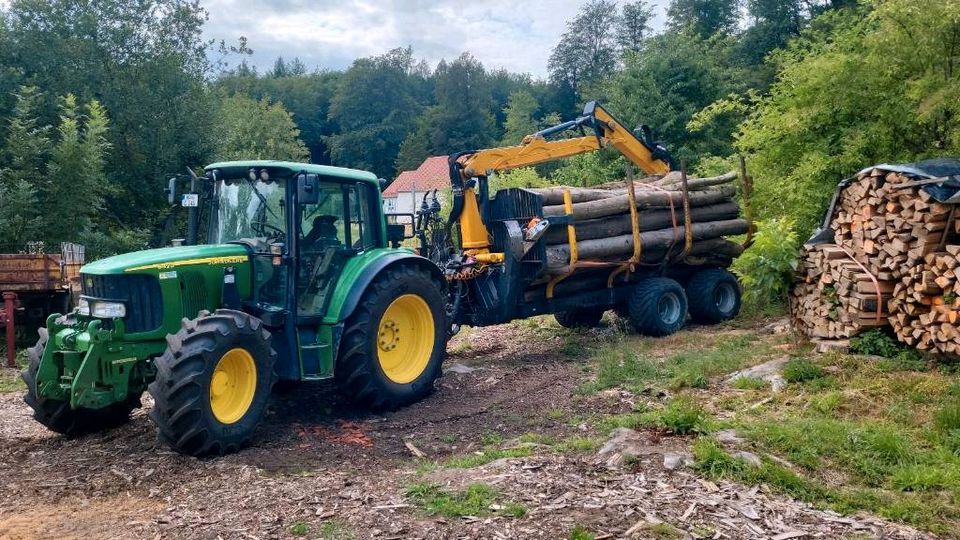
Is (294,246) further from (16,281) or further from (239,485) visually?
(16,281)

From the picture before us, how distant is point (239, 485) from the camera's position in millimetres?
5516

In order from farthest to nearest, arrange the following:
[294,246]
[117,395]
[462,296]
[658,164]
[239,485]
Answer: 1. [658,164]
2. [462,296]
3. [294,246]
4. [117,395]
5. [239,485]

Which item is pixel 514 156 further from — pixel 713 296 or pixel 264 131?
pixel 264 131

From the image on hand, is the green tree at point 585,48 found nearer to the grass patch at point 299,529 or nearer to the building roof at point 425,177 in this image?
the building roof at point 425,177

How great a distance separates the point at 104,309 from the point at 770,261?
688 cm

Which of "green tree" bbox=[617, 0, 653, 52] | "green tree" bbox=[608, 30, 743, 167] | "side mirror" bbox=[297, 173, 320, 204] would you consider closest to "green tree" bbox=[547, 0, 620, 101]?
"green tree" bbox=[617, 0, 653, 52]

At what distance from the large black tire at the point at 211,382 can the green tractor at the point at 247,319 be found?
1 cm

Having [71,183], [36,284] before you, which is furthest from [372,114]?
[36,284]

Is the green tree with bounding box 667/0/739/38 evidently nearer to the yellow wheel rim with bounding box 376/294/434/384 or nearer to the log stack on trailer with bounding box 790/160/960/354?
the log stack on trailer with bounding box 790/160/960/354

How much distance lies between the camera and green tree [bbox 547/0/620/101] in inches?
2603

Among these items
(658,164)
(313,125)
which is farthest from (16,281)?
(313,125)

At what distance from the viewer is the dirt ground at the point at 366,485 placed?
179 inches

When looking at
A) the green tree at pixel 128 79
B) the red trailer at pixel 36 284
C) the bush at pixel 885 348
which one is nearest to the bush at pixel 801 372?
the bush at pixel 885 348

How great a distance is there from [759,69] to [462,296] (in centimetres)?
2861
